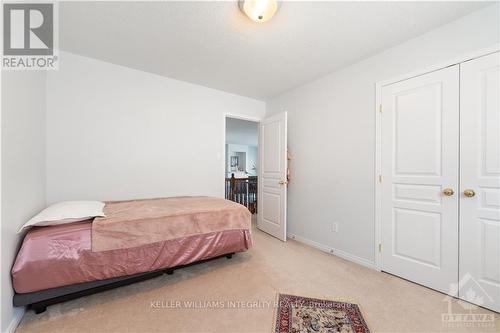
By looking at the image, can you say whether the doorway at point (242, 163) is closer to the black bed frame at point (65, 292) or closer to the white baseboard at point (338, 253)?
the white baseboard at point (338, 253)

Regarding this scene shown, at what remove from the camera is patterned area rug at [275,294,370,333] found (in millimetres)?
1406

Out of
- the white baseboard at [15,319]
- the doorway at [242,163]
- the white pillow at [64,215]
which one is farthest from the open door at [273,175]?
the white baseboard at [15,319]

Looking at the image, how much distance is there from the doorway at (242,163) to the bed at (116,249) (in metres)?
2.08

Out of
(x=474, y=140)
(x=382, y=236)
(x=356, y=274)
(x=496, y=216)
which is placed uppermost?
(x=474, y=140)

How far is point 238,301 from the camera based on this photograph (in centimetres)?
171

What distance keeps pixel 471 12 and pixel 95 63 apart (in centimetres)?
397

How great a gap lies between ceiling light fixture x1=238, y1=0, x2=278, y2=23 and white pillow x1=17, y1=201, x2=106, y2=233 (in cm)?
217

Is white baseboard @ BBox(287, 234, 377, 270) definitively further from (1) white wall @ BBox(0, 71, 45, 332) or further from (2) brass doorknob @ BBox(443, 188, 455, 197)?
(1) white wall @ BBox(0, 71, 45, 332)

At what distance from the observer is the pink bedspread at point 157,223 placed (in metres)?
1.70

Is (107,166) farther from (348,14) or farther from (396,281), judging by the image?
(396,281)

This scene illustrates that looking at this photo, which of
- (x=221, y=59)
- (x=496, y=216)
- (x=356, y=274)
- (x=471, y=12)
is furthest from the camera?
(x=221, y=59)

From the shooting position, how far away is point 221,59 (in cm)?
254

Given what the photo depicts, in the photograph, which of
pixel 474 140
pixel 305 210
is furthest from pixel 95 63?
pixel 474 140

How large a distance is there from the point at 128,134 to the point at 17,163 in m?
1.35
